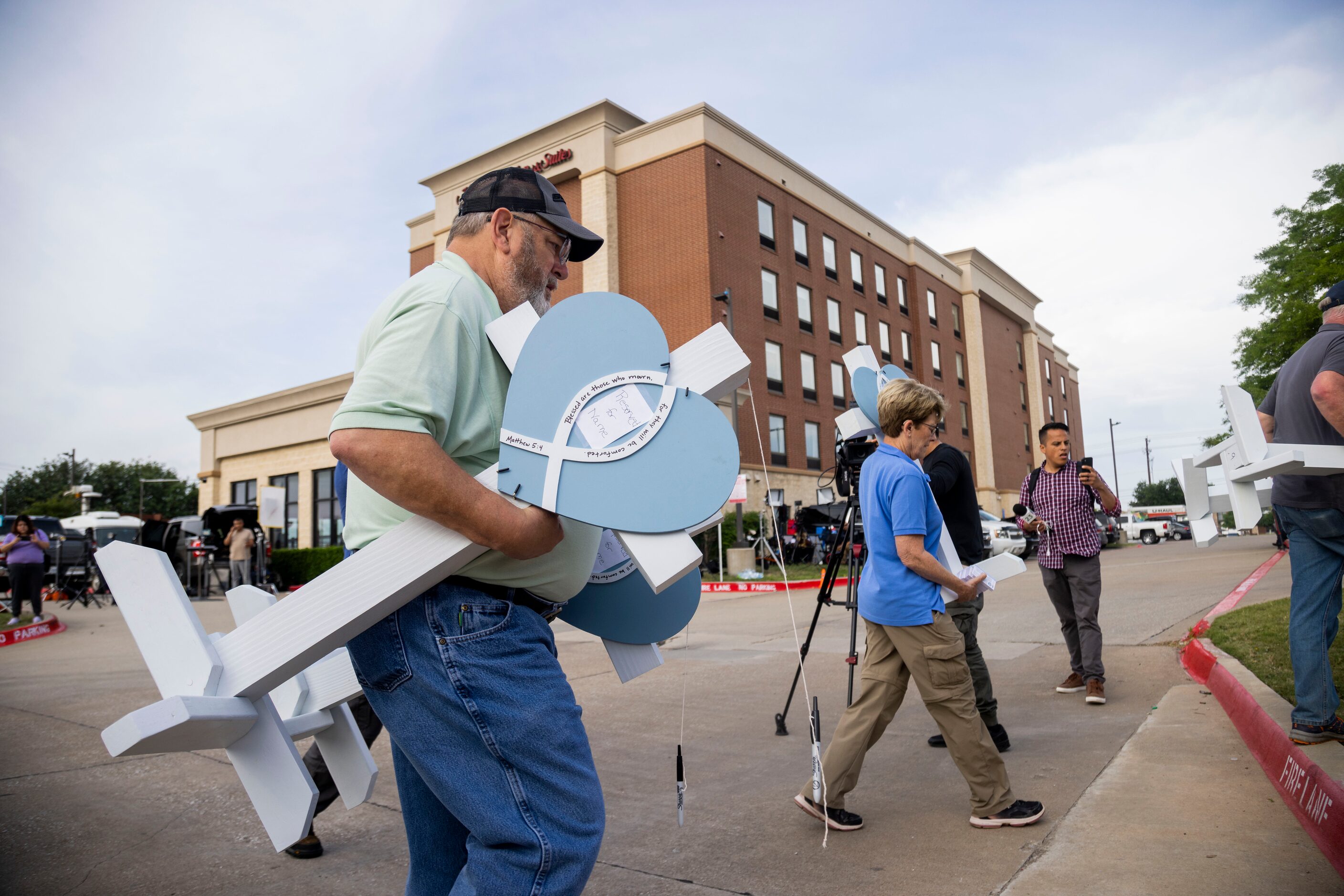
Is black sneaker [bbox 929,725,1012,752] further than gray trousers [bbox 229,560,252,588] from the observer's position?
No

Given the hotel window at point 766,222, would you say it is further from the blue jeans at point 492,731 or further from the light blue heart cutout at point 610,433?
the blue jeans at point 492,731

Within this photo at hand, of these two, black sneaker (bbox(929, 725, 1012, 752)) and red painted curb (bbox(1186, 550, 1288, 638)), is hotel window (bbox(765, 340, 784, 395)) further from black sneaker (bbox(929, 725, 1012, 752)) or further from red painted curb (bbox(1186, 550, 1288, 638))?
black sneaker (bbox(929, 725, 1012, 752))

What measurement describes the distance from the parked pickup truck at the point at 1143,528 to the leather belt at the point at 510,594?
48.2 metres

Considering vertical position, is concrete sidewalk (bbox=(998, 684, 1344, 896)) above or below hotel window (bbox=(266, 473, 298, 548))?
below

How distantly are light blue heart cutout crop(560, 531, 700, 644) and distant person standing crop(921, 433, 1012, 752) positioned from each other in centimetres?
290

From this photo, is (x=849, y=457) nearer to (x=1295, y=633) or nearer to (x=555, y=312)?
(x=1295, y=633)

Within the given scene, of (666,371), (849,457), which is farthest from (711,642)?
(666,371)

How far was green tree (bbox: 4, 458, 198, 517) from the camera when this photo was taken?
64438 mm

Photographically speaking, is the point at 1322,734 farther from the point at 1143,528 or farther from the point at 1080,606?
the point at 1143,528

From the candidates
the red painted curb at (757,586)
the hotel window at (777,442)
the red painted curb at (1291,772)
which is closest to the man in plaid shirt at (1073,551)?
the red painted curb at (1291,772)

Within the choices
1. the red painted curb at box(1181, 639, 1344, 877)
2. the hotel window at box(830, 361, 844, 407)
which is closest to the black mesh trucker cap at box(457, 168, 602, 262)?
the red painted curb at box(1181, 639, 1344, 877)

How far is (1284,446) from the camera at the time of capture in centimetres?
305

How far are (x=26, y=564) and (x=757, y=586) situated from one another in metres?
12.4

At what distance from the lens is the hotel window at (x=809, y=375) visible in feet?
109
